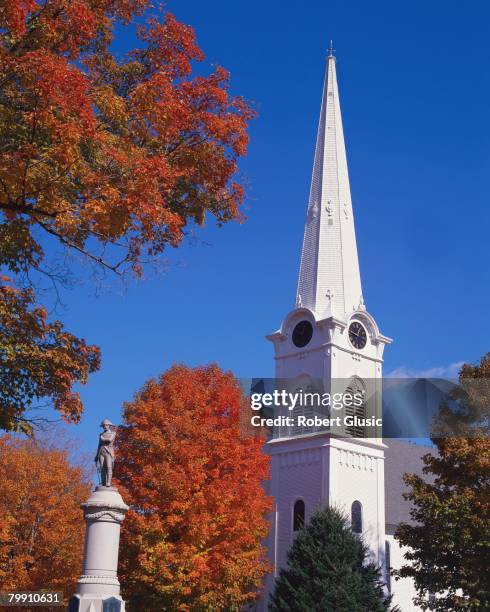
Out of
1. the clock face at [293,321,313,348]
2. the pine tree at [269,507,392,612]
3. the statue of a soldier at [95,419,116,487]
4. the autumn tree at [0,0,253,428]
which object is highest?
the clock face at [293,321,313,348]

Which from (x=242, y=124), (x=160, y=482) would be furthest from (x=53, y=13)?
(x=160, y=482)

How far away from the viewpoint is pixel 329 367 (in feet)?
131

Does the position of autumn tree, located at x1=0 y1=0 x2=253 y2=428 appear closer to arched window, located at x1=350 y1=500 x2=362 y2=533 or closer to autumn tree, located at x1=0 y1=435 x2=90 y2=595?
autumn tree, located at x1=0 y1=435 x2=90 y2=595

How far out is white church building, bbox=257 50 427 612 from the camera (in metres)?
38.3

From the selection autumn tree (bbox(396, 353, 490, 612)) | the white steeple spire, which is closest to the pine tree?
autumn tree (bbox(396, 353, 490, 612))

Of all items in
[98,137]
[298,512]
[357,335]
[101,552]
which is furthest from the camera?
[357,335]

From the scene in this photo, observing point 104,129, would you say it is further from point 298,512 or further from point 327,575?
point 298,512

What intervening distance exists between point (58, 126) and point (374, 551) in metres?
32.8

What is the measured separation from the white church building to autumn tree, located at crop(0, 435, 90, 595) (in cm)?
1161

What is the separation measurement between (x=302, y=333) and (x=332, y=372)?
11.5ft

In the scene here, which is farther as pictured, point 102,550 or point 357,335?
point 357,335

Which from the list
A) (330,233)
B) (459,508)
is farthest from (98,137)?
(330,233)

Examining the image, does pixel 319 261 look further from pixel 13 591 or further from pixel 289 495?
pixel 13 591

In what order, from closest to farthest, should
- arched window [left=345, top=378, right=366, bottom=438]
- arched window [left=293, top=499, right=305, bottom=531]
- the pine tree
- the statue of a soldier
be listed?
the statue of a soldier, the pine tree, arched window [left=293, top=499, right=305, bottom=531], arched window [left=345, top=378, right=366, bottom=438]
